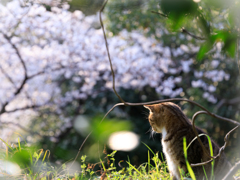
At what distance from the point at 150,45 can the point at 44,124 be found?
70.3 inches

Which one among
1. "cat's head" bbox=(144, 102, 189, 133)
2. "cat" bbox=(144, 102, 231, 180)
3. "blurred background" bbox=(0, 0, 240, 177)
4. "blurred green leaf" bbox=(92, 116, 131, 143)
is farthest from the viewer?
"blurred background" bbox=(0, 0, 240, 177)

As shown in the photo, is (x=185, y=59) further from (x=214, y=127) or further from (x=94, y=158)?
(x=94, y=158)

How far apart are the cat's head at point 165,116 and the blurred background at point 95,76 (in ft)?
4.04

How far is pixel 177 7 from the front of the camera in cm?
37

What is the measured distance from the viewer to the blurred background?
2562 millimetres

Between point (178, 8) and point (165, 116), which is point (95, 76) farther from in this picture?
point (178, 8)

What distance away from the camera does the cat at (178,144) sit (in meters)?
0.99

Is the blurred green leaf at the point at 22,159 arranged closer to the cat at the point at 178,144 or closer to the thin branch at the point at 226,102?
the cat at the point at 178,144

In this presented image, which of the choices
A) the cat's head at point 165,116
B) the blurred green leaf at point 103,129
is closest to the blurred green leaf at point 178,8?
the blurred green leaf at point 103,129

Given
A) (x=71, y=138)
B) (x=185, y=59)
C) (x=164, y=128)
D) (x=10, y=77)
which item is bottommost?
(x=164, y=128)

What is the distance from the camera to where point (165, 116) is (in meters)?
1.18

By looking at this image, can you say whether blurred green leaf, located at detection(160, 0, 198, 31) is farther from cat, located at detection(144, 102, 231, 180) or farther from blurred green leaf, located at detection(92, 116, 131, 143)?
cat, located at detection(144, 102, 231, 180)

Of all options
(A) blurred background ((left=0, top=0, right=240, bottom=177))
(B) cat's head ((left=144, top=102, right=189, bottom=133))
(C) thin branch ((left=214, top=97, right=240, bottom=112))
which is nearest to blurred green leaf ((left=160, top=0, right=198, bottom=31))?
(B) cat's head ((left=144, top=102, right=189, bottom=133))

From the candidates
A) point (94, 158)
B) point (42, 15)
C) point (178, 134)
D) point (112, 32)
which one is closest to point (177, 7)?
point (178, 134)
